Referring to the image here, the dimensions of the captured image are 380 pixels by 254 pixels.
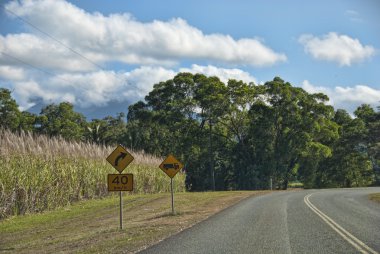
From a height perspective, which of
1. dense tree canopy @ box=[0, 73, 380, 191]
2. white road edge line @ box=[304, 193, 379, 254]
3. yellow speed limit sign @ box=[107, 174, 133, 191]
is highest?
dense tree canopy @ box=[0, 73, 380, 191]

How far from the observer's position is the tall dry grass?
18.5 m

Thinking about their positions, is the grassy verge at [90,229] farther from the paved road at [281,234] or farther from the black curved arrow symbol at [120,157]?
the black curved arrow symbol at [120,157]

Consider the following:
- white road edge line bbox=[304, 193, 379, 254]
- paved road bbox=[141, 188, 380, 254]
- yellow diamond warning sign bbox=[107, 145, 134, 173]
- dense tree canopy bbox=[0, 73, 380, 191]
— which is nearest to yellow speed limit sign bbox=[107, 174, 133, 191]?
yellow diamond warning sign bbox=[107, 145, 134, 173]

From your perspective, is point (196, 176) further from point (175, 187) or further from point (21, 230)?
point (21, 230)

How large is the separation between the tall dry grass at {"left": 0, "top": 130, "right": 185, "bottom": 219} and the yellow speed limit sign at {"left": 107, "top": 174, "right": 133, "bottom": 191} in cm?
549

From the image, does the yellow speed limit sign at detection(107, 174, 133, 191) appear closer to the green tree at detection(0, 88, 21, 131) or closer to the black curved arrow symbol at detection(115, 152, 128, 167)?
the black curved arrow symbol at detection(115, 152, 128, 167)

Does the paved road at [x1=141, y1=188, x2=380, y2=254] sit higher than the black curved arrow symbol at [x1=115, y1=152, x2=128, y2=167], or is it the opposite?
the black curved arrow symbol at [x1=115, y1=152, x2=128, y2=167]

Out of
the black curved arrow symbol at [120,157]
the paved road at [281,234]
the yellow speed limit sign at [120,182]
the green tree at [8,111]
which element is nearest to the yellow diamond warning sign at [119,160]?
the black curved arrow symbol at [120,157]

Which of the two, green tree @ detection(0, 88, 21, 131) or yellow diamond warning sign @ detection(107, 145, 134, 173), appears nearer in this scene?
yellow diamond warning sign @ detection(107, 145, 134, 173)

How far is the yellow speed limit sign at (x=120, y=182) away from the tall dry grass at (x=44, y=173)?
549cm

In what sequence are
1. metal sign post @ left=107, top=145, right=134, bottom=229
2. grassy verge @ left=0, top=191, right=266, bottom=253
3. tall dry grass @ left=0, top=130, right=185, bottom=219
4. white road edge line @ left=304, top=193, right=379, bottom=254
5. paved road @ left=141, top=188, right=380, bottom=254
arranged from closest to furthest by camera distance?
1. white road edge line @ left=304, top=193, right=379, bottom=254
2. paved road @ left=141, top=188, right=380, bottom=254
3. grassy verge @ left=0, top=191, right=266, bottom=253
4. metal sign post @ left=107, top=145, right=134, bottom=229
5. tall dry grass @ left=0, top=130, right=185, bottom=219

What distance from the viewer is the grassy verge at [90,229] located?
11.5m

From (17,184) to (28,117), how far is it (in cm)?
4767

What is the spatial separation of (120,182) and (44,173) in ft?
23.9
